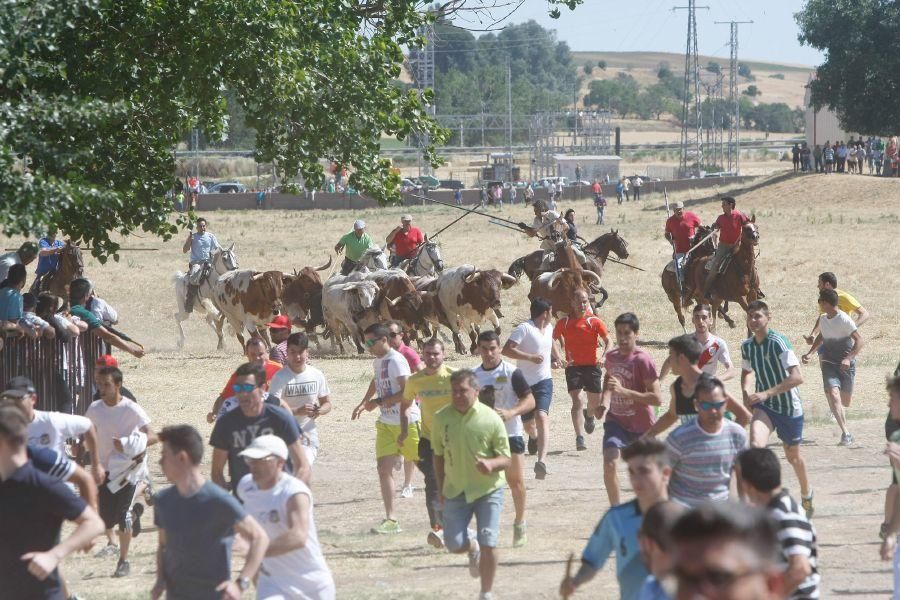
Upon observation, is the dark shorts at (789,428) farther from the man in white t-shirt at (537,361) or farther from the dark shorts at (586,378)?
the dark shorts at (586,378)

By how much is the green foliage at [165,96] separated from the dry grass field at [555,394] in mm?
3060

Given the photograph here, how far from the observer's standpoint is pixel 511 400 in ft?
37.8

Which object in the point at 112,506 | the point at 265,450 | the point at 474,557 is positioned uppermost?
the point at 265,450

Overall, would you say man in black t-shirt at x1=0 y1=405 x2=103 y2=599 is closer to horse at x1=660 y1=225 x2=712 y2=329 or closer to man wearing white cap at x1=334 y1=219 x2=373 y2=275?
man wearing white cap at x1=334 y1=219 x2=373 y2=275

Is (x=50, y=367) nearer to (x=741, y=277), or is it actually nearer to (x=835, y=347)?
(x=835, y=347)

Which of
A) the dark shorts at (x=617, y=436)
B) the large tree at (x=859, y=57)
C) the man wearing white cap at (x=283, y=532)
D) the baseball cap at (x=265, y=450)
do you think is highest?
the large tree at (x=859, y=57)

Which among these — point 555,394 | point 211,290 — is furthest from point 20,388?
point 211,290

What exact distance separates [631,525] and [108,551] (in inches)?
246

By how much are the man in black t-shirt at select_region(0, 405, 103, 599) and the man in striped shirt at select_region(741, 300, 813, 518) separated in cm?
605

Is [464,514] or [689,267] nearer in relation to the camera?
[464,514]

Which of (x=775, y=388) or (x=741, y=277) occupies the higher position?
(x=775, y=388)

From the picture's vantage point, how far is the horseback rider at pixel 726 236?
25.2 m

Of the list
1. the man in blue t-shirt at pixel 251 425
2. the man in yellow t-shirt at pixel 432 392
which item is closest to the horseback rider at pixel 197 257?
the man in yellow t-shirt at pixel 432 392

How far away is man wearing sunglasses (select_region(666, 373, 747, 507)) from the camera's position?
8.04 metres
